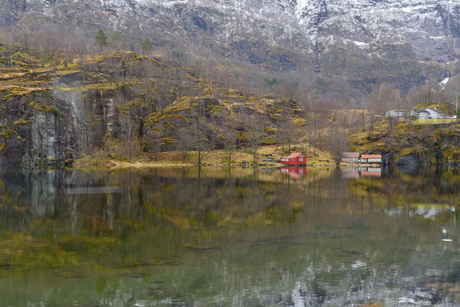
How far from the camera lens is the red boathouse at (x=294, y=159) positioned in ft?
357

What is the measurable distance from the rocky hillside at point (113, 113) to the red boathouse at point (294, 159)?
12.2 m

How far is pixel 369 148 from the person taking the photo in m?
127

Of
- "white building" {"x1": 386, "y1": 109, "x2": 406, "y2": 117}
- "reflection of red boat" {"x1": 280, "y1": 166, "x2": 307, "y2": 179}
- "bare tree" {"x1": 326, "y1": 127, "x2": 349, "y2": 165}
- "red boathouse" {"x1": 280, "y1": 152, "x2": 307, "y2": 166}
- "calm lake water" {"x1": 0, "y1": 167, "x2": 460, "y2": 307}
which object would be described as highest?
"white building" {"x1": 386, "y1": 109, "x2": 406, "y2": 117}

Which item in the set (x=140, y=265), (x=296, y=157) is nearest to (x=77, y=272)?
(x=140, y=265)

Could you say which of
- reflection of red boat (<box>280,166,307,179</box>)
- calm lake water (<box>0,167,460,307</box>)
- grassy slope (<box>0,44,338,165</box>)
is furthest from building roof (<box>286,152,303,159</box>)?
calm lake water (<box>0,167,460,307</box>)

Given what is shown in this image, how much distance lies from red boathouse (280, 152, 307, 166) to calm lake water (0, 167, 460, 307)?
78210 mm

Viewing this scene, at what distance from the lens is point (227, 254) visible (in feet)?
53.9

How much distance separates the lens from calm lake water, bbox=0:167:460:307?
1220cm

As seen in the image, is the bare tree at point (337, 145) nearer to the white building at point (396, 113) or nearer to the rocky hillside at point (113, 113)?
the rocky hillside at point (113, 113)

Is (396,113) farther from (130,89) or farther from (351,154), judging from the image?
(130,89)

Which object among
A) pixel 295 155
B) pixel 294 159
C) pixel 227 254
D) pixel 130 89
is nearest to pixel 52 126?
pixel 130 89

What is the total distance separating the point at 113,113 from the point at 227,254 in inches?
4038

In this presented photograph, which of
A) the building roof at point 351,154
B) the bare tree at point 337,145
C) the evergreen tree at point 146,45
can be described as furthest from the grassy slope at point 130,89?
the evergreen tree at point 146,45

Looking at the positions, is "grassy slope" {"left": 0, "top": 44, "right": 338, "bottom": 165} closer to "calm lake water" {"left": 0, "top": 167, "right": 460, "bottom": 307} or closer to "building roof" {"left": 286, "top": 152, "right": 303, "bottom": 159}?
"building roof" {"left": 286, "top": 152, "right": 303, "bottom": 159}
